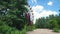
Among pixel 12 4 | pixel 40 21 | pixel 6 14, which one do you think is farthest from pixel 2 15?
pixel 40 21

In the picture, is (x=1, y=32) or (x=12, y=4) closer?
(x=1, y=32)

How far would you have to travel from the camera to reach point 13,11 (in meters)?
13.3

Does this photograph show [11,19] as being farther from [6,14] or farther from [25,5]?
[25,5]

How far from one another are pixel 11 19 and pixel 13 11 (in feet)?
2.33

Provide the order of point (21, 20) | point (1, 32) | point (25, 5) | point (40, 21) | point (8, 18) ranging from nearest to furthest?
point (1, 32), point (8, 18), point (21, 20), point (25, 5), point (40, 21)

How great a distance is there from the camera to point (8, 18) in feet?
42.9

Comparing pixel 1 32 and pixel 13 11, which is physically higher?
pixel 13 11

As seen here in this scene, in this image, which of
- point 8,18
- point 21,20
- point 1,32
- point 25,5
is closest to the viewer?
point 1,32

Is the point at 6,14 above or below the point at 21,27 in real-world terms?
above

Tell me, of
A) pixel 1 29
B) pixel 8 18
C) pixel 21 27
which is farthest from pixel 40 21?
pixel 1 29

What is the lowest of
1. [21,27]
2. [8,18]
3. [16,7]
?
[21,27]

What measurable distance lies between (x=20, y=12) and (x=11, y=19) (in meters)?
1.48

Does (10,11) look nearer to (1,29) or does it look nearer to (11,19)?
(11,19)

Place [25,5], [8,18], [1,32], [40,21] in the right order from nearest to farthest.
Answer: [1,32] < [8,18] < [25,5] < [40,21]
